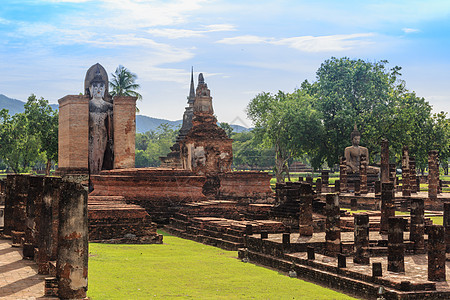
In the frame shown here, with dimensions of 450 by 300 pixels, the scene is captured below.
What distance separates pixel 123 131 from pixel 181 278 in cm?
1434

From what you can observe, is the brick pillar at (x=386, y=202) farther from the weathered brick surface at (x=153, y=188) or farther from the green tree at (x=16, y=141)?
the green tree at (x=16, y=141)

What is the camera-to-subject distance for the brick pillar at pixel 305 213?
15906 mm

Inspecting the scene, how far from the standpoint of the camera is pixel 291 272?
13109 millimetres

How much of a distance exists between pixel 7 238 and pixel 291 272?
675 centimetres

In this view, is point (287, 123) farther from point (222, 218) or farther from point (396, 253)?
point (396, 253)

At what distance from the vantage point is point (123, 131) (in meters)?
25.1

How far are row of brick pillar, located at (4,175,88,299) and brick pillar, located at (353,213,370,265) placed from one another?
6476mm

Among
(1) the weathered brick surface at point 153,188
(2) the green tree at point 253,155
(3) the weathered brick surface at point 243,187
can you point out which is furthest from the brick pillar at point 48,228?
Answer: (2) the green tree at point 253,155

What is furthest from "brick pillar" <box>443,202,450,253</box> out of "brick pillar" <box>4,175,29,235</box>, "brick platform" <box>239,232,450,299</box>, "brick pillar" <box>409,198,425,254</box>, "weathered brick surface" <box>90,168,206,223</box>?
"brick pillar" <box>4,175,29,235</box>

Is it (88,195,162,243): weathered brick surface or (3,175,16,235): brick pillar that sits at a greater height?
(3,175,16,235): brick pillar

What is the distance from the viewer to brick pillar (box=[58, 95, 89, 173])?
81.7ft

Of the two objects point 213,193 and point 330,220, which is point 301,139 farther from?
point 330,220

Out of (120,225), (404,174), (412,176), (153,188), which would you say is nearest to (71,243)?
(120,225)

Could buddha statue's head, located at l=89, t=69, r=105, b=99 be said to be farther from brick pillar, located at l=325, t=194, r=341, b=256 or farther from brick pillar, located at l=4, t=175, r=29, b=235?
brick pillar, located at l=325, t=194, r=341, b=256
